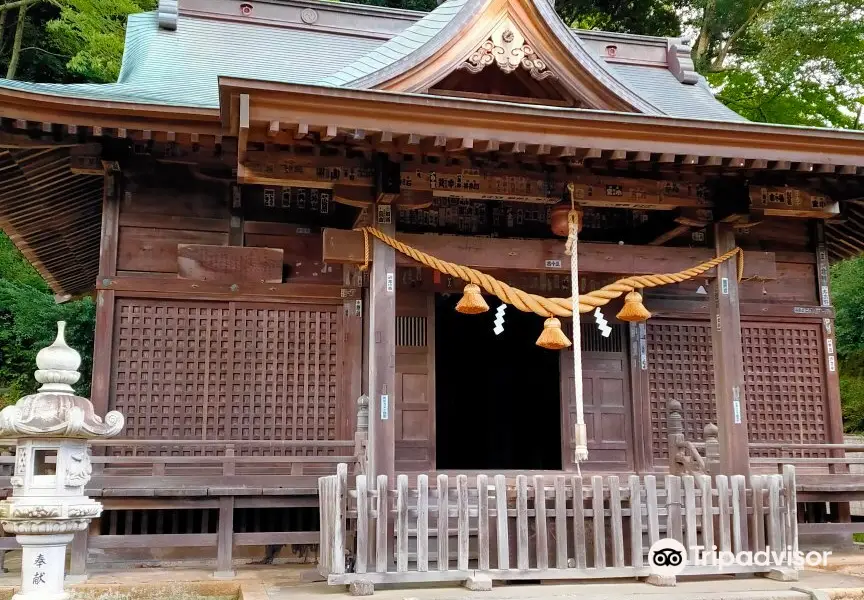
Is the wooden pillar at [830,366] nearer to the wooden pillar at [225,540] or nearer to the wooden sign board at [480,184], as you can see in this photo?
the wooden sign board at [480,184]

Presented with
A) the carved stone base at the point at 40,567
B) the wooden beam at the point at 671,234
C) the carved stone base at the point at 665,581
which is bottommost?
the carved stone base at the point at 665,581

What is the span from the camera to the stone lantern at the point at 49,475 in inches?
192

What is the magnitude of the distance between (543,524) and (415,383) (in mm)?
2988

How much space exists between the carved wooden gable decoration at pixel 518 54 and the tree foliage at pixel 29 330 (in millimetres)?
12032

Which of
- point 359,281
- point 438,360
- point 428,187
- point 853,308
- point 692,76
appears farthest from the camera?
point 853,308

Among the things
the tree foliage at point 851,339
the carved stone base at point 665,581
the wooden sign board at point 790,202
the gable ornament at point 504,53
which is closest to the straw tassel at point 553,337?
the carved stone base at point 665,581

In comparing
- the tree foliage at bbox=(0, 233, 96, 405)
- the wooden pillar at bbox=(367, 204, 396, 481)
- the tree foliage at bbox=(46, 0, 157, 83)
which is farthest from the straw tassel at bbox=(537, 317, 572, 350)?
the tree foliage at bbox=(46, 0, 157, 83)

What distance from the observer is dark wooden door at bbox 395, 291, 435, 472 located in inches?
341

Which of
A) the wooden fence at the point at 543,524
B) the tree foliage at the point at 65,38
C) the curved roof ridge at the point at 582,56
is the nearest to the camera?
the wooden fence at the point at 543,524

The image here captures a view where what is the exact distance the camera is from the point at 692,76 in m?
13.0

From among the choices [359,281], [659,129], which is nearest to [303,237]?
[359,281]

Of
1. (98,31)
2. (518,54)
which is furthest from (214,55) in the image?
(98,31)

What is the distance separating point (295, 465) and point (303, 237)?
2.55m

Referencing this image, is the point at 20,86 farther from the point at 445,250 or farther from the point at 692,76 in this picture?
the point at 692,76
